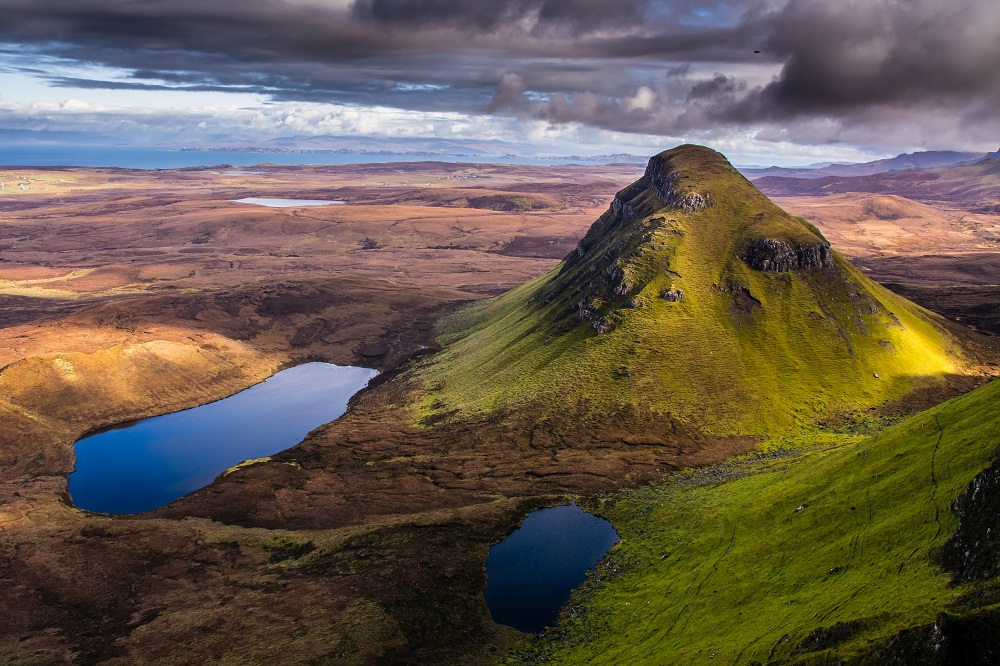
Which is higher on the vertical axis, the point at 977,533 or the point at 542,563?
the point at 977,533

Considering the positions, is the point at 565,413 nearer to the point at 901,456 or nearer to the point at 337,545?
the point at 337,545

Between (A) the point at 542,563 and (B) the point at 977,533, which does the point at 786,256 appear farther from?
(B) the point at 977,533

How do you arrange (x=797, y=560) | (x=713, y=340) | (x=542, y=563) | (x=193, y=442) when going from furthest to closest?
(x=713, y=340)
(x=193, y=442)
(x=542, y=563)
(x=797, y=560)

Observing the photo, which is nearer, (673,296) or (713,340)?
(713,340)

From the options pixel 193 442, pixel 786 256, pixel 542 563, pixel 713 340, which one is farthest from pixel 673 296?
pixel 193 442

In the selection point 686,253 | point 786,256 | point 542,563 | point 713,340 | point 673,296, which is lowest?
point 542,563

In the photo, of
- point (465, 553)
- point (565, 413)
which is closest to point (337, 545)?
point (465, 553)

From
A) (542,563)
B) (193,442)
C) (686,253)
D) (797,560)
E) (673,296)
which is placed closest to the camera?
(797,560)
